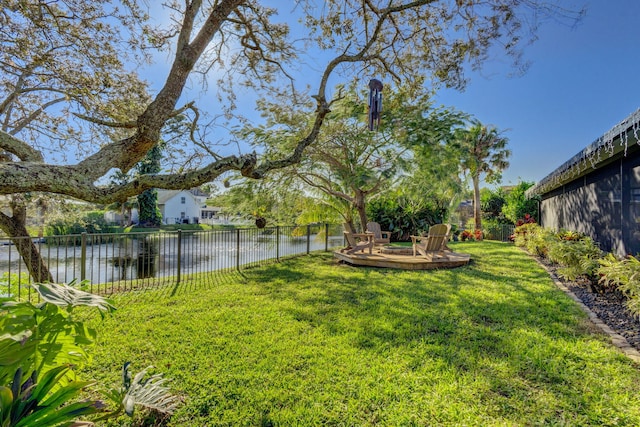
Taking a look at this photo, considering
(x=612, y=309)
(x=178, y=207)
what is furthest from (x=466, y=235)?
(x=178, y=207)

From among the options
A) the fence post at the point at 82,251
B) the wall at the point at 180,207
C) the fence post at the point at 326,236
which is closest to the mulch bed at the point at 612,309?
the fence post at the point at 326,236

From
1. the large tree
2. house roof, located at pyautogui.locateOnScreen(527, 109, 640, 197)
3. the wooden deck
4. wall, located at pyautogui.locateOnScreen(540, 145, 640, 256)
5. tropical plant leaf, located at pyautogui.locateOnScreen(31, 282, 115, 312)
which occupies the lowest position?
the wooden deck

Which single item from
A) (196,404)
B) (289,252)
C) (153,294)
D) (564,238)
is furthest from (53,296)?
(564,238)

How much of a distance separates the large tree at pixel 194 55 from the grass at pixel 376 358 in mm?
1942

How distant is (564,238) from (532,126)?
716 centimetres

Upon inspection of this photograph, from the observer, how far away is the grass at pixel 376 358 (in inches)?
85.8

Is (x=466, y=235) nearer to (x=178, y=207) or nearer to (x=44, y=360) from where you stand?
(x=44, y=360)

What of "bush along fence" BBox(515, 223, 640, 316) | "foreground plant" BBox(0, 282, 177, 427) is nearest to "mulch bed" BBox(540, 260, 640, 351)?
"bush along fence" BBox(515, 223, 640, 316)

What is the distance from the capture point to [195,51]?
305 cm

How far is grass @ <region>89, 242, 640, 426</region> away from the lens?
218cm

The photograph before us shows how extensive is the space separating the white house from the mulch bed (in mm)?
35480

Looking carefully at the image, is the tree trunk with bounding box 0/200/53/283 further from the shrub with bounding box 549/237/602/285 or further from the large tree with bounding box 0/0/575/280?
the shrub with bounding box 549/237/602/285

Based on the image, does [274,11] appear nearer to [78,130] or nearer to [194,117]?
→ [194,117]

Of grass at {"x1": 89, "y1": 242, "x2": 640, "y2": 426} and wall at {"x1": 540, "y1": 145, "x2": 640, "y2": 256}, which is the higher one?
wall at {"x1": 540, "y1": 145, "x2": 640, "y2": 256}
